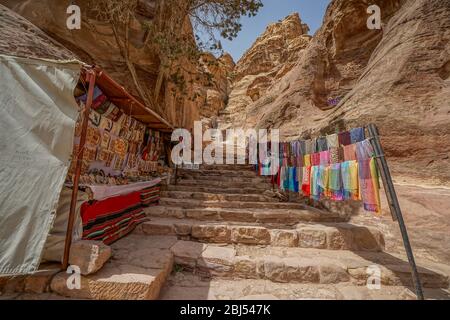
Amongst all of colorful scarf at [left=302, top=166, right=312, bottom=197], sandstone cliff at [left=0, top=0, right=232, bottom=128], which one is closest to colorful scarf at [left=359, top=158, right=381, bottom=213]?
colorful scarf at [left=302, top=166, right=312, bottom=197]

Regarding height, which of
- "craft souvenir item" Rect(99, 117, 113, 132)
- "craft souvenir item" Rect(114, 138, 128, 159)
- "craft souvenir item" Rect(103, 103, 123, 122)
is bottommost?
"craft souvenir item" Rect(114, 138, 128, 159)

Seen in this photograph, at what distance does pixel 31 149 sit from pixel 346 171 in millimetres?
4620

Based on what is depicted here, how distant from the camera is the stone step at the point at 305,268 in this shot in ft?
10.2

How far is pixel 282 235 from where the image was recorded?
13.3 ft

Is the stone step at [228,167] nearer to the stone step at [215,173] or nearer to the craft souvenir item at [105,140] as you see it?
the stone step at [215,173]

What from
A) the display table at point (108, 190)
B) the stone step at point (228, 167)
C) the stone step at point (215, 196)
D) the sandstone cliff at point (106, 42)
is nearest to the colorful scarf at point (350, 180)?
the stone step at point (215, 196)

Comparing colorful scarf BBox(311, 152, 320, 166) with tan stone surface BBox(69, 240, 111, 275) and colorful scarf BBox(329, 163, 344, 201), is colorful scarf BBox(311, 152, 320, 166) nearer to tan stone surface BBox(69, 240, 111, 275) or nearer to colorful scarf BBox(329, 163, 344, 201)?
colorful scarf BBox(329, 163, 344, 201)

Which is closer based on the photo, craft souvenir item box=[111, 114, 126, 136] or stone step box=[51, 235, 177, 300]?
stone step box=[51, 235, 177, 300]

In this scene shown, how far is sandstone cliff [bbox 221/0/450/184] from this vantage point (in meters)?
4.71

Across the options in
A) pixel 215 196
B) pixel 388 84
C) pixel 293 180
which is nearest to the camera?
pixel 293 180

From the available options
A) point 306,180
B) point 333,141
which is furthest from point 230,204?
point 333,141

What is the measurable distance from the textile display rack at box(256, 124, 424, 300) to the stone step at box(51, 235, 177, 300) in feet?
10.6

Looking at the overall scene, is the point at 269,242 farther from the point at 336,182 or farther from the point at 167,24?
the point at 167,24
